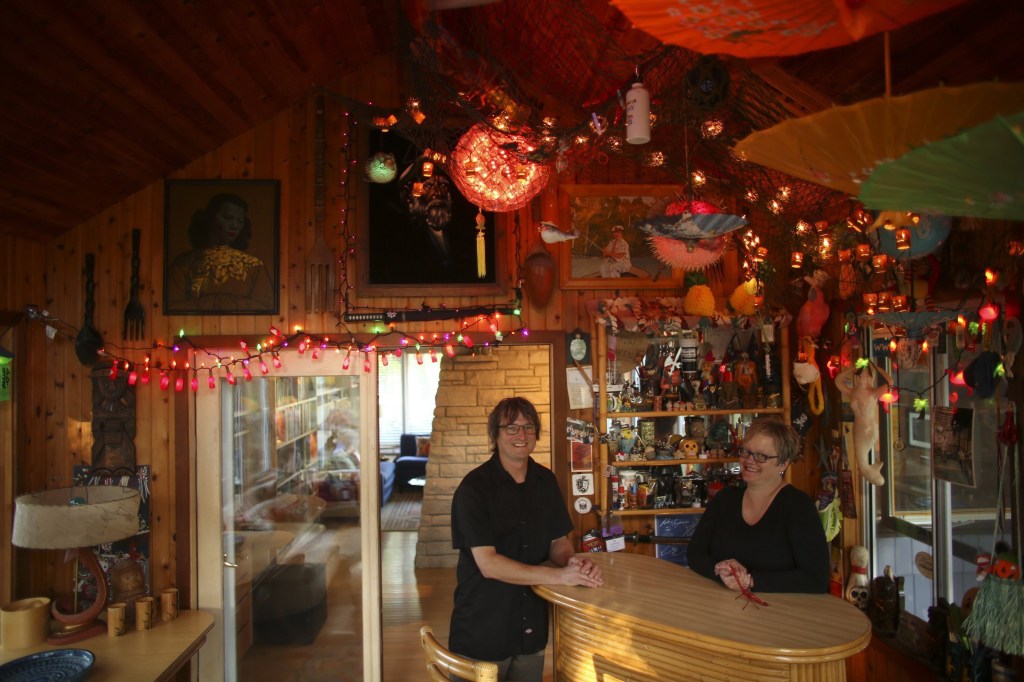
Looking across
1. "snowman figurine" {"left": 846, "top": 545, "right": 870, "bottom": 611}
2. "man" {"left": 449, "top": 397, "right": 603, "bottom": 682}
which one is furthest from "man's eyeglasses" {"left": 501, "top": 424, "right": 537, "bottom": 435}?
"snowman figurine" {"left": 846, "top": 545, "right": 870, "bottom": 611}

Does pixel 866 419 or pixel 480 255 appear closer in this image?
pixel 866 419

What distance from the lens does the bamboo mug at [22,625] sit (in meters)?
3.18

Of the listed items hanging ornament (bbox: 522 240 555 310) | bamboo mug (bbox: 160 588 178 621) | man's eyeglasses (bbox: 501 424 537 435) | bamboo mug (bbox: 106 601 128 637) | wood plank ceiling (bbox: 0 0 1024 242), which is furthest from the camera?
hanging ornament (bbox: 522 240 555 310)

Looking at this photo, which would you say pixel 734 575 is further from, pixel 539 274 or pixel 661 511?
pixel 539 274

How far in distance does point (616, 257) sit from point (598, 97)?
0.89 m

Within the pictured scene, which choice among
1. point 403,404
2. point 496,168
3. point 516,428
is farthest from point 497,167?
point 403,404

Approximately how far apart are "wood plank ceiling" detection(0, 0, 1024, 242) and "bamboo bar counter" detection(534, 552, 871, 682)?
156cm

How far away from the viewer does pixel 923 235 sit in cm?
247

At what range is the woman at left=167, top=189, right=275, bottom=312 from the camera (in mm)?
3723

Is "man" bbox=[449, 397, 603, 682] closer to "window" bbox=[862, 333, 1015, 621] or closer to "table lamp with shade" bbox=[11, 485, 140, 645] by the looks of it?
"window" bbox=[862, 333, 1015, 621]

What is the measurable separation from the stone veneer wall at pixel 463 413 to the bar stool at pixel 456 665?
366 centimetres

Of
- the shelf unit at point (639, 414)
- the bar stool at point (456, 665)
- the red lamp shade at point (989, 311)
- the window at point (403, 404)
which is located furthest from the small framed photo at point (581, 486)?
the window at point (403, 404)

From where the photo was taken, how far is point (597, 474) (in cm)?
379

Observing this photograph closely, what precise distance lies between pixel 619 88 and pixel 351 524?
2.72 m
